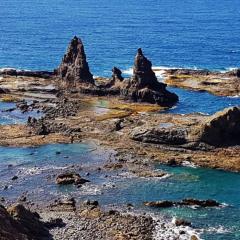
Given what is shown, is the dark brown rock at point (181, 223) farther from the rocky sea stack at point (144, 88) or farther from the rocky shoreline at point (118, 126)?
the rocky sea stack at point (144, 88)

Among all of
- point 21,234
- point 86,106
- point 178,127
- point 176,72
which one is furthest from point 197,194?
point 176,72

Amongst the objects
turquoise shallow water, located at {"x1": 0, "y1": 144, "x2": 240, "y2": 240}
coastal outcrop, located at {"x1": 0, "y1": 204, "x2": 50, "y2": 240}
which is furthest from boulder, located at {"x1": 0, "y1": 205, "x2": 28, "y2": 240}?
turquoise shallow water, located at {"x1": 0, "y1": 144, "x2": 240, "y2": 240}

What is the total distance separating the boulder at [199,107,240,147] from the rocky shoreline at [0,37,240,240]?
7.3 inches

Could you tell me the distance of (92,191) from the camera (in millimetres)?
93875

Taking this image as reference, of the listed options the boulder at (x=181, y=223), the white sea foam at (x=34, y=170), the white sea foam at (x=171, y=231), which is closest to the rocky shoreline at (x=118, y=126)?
the white sea foam at (x=171, y=231)

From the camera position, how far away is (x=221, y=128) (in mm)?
111562

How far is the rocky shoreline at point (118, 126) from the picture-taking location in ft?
271

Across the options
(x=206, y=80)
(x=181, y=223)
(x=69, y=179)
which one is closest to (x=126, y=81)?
(x=206, y=80)

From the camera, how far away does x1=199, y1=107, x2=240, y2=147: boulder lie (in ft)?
365

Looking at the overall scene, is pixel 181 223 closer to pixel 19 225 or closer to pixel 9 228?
pixel 19 225

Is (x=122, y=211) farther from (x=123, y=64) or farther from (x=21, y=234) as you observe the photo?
(x=123, y=64)

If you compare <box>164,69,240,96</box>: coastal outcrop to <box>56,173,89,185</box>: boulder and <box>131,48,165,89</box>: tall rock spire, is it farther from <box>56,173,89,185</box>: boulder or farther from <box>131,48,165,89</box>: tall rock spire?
<box>56,173,89,185</box>: boulder

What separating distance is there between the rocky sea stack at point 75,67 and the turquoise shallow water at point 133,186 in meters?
50.1

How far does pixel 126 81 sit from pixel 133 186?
2350 inches
